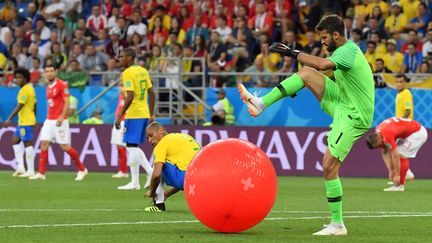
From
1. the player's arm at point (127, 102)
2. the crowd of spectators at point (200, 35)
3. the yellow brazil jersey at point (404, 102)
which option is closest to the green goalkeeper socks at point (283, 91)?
the player's arm at point (127, 102)

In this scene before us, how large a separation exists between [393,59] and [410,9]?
2182mm

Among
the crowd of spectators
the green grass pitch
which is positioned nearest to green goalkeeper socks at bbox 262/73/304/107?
the green grass pitch

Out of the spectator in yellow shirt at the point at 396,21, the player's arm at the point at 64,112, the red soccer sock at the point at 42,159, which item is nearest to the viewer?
the player's arm at the point at 64,112

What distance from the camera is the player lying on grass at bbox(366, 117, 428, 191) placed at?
2069 cm

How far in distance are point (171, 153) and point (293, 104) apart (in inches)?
469

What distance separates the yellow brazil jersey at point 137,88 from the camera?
64.3 ft

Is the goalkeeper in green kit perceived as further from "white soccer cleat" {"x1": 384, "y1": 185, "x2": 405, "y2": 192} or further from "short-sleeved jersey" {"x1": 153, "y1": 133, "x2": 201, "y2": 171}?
"white soccer cleat" {"x1": 384, "y1": 185, "x2": 405, "y2": 192}

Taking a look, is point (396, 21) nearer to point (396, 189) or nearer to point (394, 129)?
point (394, 129)

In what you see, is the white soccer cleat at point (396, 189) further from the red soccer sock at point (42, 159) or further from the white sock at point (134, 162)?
the red soccer sock at point (42, 159)

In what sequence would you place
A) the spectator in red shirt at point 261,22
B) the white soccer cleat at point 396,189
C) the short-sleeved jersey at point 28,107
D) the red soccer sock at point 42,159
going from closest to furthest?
the white soccer cleat at point 396,189, the red soccer sock at point 42,159, the short-sleeved jersey at point 28,107, the spectator in red shirt at point 261,22

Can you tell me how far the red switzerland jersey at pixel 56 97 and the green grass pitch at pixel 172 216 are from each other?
1.68m

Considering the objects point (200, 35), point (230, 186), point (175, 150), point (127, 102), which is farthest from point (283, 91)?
point (200, 35)

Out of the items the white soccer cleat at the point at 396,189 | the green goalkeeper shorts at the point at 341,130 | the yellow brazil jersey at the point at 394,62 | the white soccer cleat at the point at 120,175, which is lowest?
the white soccer cleat at the point at 120,175

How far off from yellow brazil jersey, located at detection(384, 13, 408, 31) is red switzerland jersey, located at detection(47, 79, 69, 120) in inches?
367
